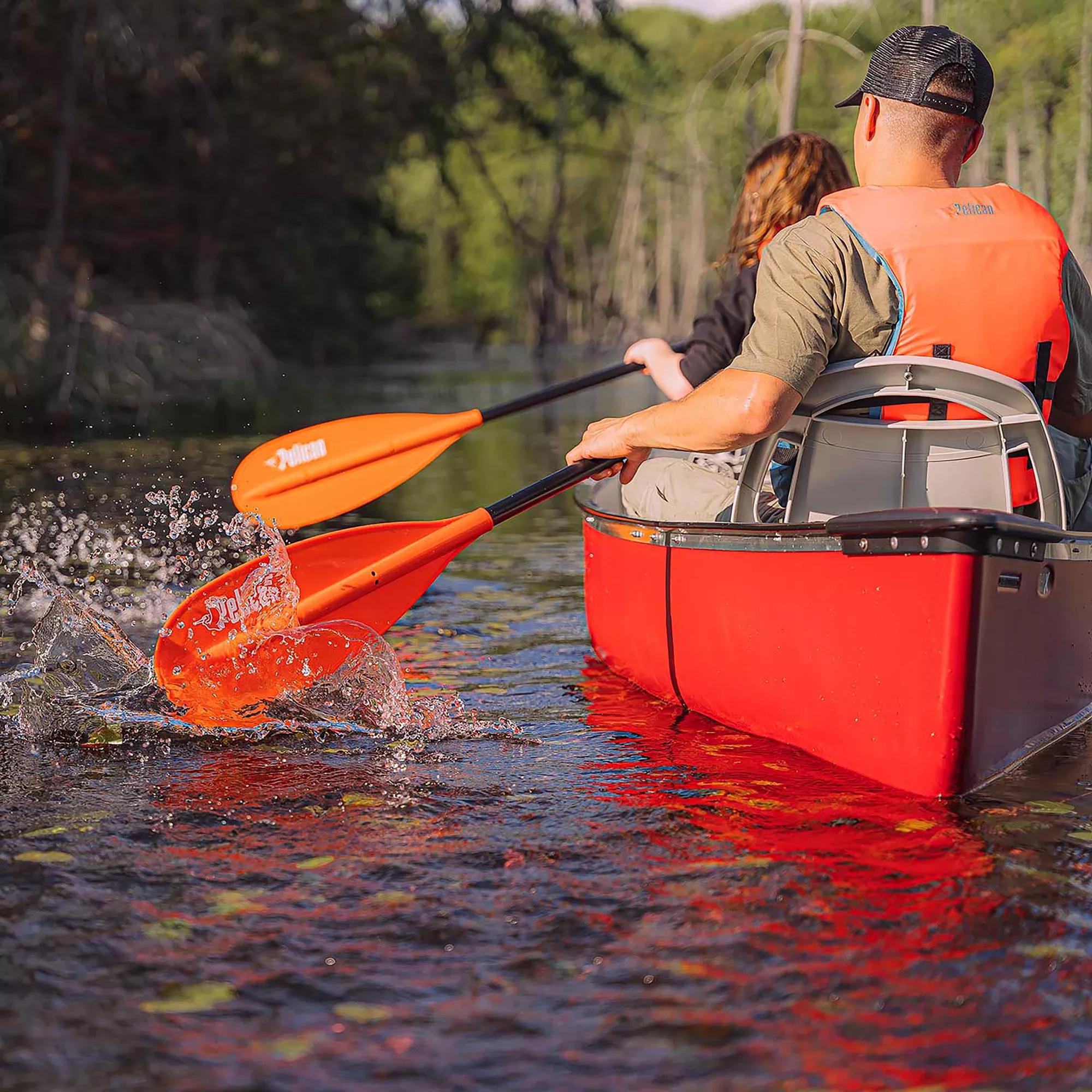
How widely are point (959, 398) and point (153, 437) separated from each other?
11.7m

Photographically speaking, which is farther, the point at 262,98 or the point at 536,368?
the point at 536,368

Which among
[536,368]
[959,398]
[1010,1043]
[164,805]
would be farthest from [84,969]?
[536,368]

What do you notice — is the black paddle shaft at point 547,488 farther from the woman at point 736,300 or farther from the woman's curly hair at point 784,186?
the woman's curly hair at point 784,186

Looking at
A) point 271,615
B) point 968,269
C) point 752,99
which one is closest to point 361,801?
point 271,615

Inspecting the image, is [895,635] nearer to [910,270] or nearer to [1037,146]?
[910,270]

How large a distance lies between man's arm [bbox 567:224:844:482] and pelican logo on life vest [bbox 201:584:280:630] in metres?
1.68

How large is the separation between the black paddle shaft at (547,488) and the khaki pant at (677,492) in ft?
0.78

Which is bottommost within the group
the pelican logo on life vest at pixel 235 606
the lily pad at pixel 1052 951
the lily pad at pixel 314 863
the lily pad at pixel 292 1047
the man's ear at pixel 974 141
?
the lily pad at pixel 292 1047

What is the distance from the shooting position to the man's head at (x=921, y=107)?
371 cm

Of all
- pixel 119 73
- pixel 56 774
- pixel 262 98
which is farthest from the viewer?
pixel 262 98

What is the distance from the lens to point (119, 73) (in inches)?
743

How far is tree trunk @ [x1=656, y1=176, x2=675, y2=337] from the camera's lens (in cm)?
5703

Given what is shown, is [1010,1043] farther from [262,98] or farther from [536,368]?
[536,368]

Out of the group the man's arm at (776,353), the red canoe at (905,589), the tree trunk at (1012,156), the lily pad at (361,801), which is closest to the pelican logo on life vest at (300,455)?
the red canoe at (905,589)
